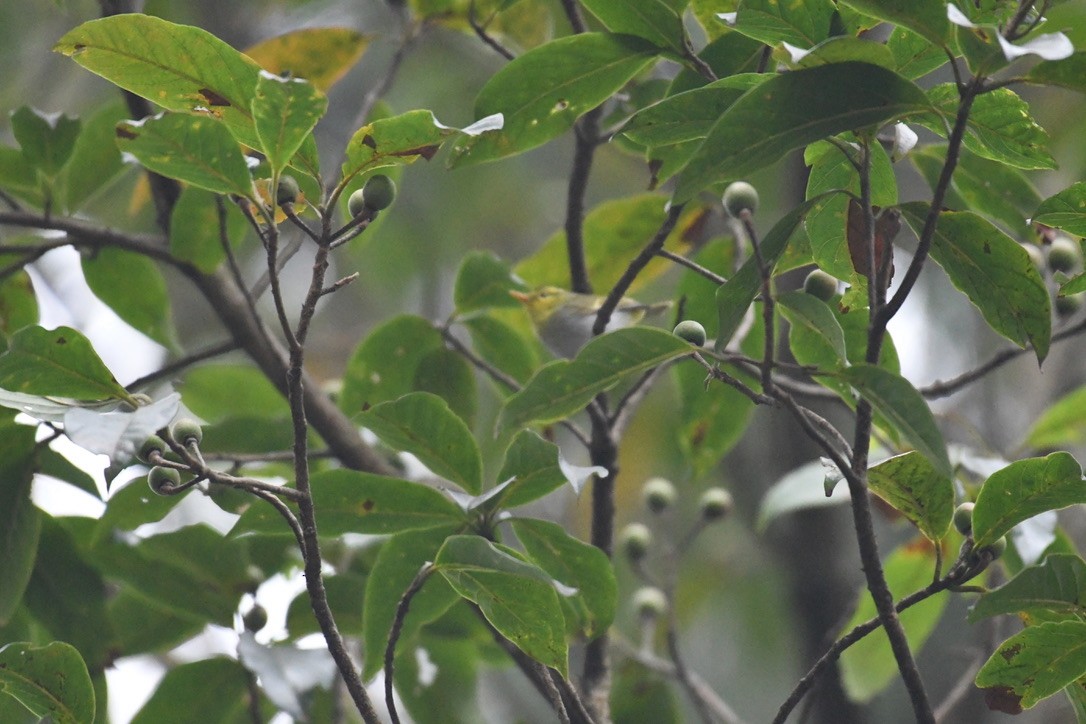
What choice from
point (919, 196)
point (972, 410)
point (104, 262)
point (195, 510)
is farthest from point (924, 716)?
point (195, 510)

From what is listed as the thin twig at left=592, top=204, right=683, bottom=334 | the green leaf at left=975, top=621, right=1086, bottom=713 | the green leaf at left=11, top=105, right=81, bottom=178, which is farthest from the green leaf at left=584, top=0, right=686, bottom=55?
the green leaf at left=11, top=105, right=81, bottom=178

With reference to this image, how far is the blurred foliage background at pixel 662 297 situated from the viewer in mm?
1948

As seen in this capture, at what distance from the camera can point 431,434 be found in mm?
905

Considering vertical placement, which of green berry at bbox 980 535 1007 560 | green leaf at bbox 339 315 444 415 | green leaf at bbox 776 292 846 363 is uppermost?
green leaf at bbox 776 292 846 363

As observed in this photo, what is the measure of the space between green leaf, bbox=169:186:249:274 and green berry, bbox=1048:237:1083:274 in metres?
0.86

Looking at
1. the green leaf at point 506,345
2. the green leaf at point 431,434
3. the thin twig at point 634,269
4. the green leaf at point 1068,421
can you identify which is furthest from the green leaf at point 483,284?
the green leaf at point 1068,421

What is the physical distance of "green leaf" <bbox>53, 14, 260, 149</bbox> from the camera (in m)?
0.69

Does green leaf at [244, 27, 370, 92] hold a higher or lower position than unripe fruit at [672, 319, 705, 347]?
higher

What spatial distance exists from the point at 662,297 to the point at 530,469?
2.35 metres

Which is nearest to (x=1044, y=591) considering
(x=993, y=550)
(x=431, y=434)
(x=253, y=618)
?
(x=993, y=550)

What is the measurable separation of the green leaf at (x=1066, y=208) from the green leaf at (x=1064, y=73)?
14cm

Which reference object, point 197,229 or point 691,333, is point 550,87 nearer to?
point 691,333

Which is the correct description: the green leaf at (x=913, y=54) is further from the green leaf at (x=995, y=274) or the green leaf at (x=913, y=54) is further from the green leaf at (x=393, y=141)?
the green leaf at (x=393, y=141)

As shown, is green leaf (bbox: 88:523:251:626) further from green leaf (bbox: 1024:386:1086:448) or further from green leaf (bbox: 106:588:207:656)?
green leaf (bbox: 1024:386:1086:448)
